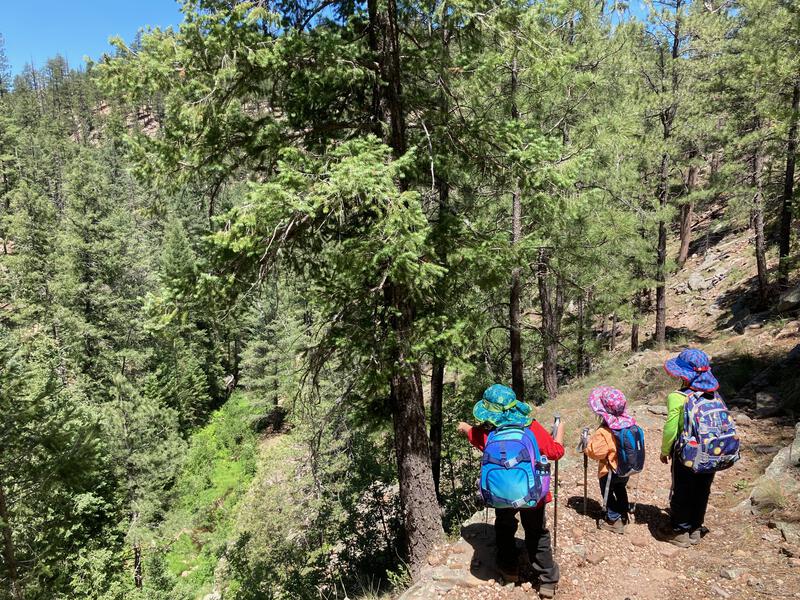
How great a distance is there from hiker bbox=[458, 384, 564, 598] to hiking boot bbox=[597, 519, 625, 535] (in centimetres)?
135

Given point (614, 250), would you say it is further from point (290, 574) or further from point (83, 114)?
point (83, 114)

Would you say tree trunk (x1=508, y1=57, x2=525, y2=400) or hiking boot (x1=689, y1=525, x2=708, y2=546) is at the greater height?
tree trunk (x1=508, y1=57, x2=525, y2=400)

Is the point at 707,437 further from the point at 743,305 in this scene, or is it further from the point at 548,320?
the point at 743,305

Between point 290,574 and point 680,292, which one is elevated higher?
point 680,292

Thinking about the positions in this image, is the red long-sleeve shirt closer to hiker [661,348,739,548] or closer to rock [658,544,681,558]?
hiker [661,348,739,548]

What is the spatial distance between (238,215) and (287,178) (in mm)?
612

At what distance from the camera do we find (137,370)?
82.1 ft

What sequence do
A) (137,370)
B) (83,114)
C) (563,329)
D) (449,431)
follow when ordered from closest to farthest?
(449,431)
(563,329)
(137,370)
(83,114)

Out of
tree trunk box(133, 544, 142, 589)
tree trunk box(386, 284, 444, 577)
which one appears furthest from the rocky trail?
tree trunk box(133, 544, 142, 589)

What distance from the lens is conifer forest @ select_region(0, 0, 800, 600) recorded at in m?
4.85

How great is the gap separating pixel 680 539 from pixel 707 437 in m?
1.24

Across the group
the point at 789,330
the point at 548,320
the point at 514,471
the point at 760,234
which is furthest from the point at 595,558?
the point at 760,234

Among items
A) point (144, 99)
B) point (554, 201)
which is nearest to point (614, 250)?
point (554, 201)

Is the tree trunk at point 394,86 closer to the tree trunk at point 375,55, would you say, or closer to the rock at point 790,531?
the tree trunk at point 375,55
